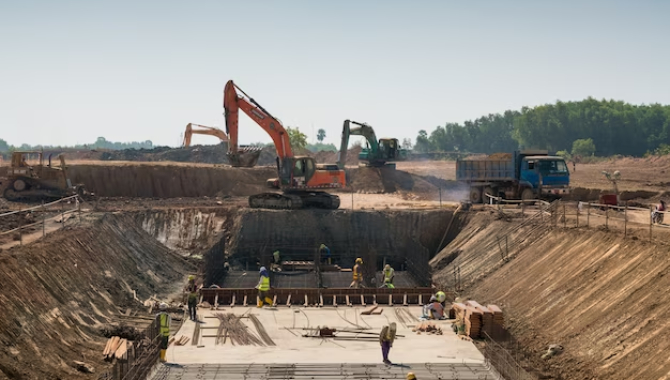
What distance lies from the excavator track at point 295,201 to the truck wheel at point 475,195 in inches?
290

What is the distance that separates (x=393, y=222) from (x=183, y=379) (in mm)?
25358

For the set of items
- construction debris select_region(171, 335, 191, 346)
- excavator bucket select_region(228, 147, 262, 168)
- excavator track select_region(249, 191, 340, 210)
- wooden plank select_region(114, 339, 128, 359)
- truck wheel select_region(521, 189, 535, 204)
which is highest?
excavator bucket select_region(228, 147, 262, 168)

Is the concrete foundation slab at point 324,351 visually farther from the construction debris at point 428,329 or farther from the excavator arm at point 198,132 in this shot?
the excavator arm at point 198,132

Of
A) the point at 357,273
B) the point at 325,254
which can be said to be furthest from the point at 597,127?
the point at 357,273

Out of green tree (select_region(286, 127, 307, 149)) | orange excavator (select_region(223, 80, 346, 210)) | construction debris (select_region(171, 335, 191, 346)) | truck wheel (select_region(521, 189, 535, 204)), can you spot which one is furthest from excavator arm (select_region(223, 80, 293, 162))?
green tree (select_region(286, 127, 307, 149))

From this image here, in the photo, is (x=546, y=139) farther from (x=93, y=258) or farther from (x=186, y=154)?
(x=93, y=258)

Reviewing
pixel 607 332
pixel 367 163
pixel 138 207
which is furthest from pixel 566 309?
pixel 367 163

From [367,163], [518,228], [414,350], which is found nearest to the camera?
[414,350]

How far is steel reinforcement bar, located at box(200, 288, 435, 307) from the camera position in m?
28.2

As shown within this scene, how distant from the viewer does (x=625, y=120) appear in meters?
120

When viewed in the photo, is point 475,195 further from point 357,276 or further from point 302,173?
point 357,276

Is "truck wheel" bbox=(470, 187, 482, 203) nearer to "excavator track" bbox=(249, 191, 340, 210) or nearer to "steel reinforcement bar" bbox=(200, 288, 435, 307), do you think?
"excavator track" bbox=(249, 191, 340, 210)

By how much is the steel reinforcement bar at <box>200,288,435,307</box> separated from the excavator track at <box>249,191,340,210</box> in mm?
15109

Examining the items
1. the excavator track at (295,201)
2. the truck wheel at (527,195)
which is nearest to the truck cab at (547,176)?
the truck wheel at (527,195)
